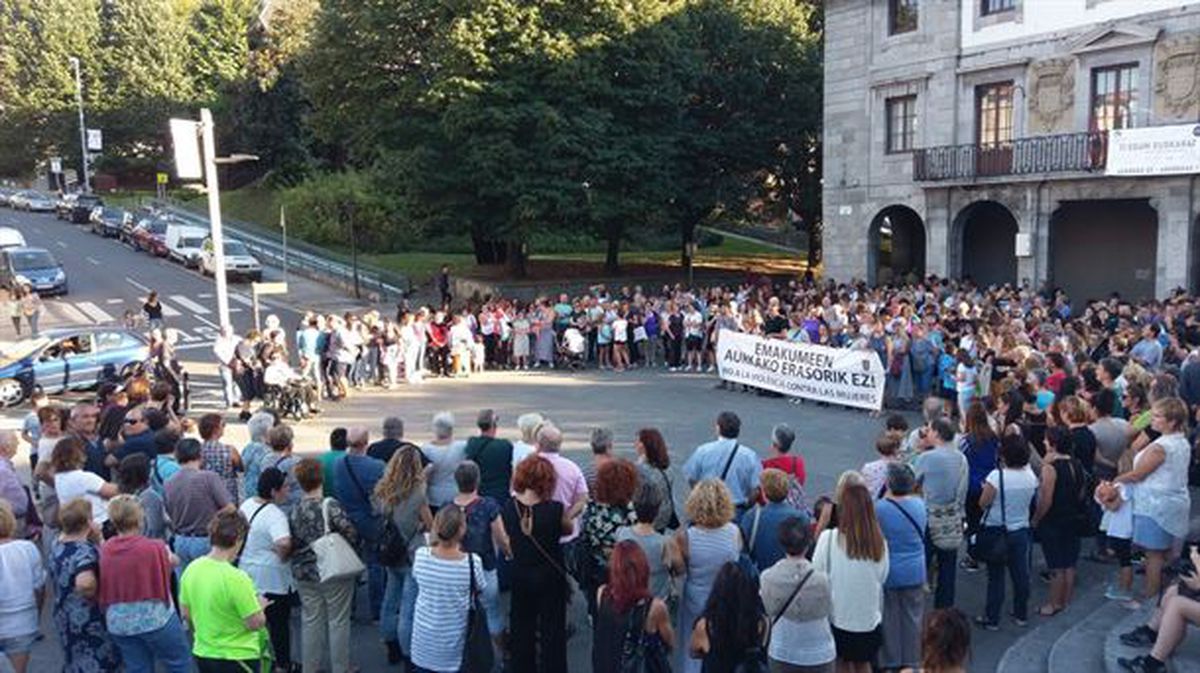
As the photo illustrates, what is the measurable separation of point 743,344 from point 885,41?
51.8ft

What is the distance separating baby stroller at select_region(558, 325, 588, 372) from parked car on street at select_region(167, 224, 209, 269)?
83.3ft

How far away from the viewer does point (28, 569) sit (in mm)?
6852

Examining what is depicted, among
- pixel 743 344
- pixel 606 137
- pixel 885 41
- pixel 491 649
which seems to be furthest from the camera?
pixel 606 137

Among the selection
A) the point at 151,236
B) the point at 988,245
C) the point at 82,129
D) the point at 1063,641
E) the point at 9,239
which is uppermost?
the point at 82,129

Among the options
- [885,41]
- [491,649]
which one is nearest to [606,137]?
[885,41]

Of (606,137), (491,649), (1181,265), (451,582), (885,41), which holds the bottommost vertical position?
(491,649)

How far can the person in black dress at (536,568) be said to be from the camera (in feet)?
23.1

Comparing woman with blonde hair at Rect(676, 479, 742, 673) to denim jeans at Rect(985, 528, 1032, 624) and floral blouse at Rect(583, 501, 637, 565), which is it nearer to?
floral blouse at Rect(583, 501, 637, 565)

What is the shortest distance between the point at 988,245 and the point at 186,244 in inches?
1335

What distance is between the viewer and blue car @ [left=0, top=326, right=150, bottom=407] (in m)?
20.8

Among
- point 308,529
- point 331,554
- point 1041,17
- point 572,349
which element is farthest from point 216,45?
point 331,554

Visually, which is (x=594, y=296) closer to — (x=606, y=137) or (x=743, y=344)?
(x=743, y=344)

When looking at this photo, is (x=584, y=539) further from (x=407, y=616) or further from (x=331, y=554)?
(x=331, y=554)

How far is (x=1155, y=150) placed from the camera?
24.7 m
